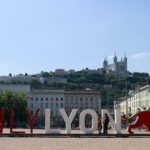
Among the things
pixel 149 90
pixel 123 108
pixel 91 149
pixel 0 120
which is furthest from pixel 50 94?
pixel 91 149

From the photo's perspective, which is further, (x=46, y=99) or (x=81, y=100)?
(x=81, y=100)

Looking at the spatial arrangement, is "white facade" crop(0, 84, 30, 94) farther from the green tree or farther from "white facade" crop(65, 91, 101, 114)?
the green tree

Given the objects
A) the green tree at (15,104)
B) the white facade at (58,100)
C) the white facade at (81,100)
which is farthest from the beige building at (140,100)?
the green tree at (15,104)

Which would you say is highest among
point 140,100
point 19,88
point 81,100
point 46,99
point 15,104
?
point 19,88

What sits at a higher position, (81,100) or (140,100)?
(81,100)

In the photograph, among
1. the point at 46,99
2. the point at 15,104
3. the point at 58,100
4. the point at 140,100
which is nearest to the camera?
the point at 15,104

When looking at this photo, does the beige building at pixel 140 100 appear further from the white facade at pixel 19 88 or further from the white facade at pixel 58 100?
the white facade at pixel 19 88

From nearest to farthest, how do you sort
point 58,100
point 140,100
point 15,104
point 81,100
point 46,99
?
point 15,104, point 140,100, point 58,100, point 46,99, point 81,100

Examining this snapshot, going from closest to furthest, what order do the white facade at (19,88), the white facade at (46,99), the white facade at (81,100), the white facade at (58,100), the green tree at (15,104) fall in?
1. the green tree at (15,104)
2. the white facade at (19,88)
3. the white facade at (58,100)
4. the white facade at (46,99)
5. the white facade at (81,100)

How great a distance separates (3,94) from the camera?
388 feet

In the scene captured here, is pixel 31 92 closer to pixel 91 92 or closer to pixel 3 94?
pixel 91 92

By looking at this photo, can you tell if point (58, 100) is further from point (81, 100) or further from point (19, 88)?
point (19, 88)

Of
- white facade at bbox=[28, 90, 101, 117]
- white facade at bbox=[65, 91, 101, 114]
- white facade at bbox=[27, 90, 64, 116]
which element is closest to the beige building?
white facade at bbox=[65, 91, 101, 114]

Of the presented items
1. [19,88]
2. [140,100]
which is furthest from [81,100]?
[140,100]
